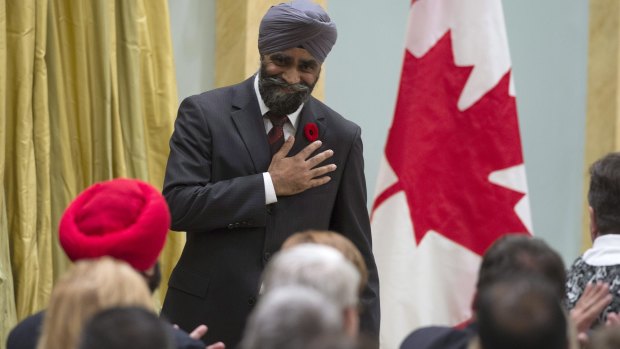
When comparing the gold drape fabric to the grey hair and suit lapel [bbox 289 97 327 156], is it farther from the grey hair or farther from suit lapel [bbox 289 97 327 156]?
the grey hair

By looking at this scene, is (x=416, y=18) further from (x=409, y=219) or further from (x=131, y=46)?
(x=131, y=46)

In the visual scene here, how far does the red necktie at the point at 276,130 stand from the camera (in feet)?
12.8

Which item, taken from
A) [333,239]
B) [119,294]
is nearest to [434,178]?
[333,239]

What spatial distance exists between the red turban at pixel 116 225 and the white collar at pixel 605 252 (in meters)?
1.31

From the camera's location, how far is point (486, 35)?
524cm

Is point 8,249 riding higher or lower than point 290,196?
lower

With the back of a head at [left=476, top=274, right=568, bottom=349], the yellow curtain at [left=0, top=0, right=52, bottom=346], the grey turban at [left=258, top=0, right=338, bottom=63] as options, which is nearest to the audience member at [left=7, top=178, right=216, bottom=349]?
the back of a head at [left=476, top=274, right=568, bottom=349]

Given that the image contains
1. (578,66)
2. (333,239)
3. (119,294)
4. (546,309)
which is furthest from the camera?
Result: (578,66)

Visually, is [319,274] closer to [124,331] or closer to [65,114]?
[124,331]

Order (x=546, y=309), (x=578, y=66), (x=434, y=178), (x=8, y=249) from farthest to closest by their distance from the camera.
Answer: (x=578, y=66)
(x=434, y=178)
(x=8, y=249)
(x=546, y=309)

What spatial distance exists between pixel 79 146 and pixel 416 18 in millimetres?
1522

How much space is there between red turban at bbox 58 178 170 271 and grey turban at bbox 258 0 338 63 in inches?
37.6

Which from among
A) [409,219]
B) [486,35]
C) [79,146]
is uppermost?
[486,35]

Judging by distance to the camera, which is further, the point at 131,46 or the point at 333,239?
the point at 131,46
